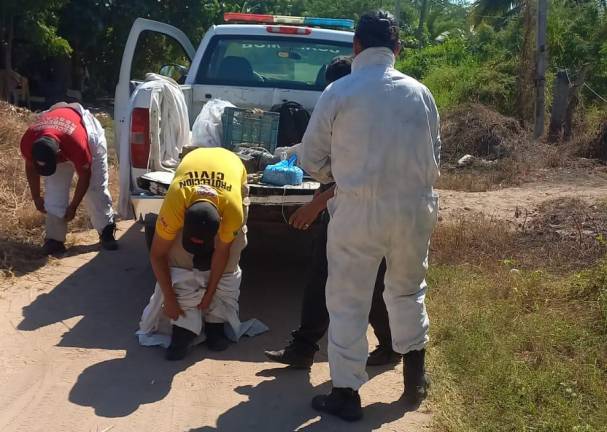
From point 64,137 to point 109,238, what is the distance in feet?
3.77

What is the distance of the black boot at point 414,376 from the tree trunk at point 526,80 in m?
11.6

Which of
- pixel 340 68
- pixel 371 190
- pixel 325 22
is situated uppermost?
pixel 325 22

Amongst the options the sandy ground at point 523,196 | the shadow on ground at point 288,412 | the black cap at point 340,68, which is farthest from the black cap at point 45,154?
the sandy ground at point 523,196

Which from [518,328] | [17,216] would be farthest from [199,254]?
[17,216]

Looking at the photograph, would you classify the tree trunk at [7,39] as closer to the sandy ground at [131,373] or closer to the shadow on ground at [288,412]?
the sandy ground at [131,373]

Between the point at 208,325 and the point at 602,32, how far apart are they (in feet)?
48.5

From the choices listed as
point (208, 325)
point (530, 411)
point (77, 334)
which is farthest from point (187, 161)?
point (530, 411)

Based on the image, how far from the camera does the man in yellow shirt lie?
4195 mm

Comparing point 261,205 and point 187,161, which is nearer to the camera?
point 187,161

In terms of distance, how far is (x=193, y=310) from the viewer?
185 inches

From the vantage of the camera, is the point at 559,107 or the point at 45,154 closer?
the point at 45,154

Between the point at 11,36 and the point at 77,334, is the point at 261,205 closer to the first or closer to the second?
the point at 77,334

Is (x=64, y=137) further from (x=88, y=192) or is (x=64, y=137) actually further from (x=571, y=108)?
(x=571, y=108)

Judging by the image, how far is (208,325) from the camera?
4.90 m
